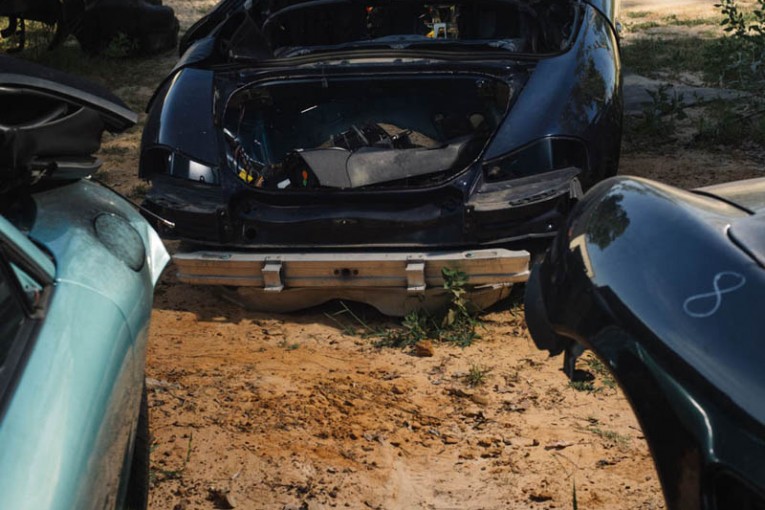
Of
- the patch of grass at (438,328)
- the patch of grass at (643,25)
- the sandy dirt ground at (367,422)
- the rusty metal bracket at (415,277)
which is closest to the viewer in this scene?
the sandy dirt ground at (367,422)

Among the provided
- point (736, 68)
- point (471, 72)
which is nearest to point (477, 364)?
point (471, 72)

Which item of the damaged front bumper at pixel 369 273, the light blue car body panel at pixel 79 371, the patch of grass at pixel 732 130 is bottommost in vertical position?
the patch of grass at pixel 732 130

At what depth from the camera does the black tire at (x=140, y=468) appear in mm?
3195

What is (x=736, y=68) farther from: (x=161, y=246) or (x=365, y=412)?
(x=161, y=246)

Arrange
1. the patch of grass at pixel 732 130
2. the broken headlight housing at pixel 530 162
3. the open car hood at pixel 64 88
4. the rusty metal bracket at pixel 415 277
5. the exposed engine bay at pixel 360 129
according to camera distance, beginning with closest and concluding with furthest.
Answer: the open car hood at pixel 64 88
the rusty metal bracket at pixel 415 277
the broken headlight housing at pixel 530 162
the exposed engine bay at pixel 360 129
the patch of grass at pixel 732 130

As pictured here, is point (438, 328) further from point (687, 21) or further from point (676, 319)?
point (687, 21)

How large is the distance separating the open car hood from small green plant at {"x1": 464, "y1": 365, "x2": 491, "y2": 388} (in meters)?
1.91

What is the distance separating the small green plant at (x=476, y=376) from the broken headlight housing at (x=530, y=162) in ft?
2.81

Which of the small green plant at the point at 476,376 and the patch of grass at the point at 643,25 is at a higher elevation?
the small green plant at the point at 476,376

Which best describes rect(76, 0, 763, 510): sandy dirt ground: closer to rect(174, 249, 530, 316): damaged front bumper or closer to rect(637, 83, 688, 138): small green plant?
rect(174, 249, 530, 316): damaged front bumper

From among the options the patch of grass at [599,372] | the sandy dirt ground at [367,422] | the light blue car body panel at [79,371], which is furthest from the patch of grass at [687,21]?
the light blue car body panel at [79,371]

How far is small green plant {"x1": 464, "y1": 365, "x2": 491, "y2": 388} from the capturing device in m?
4.62

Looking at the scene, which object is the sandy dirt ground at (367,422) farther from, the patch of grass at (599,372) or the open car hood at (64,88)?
the open car hood at (64,88)

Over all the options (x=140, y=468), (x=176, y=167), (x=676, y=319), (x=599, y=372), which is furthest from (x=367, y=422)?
(x=676, y=319)
